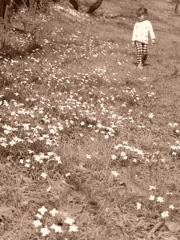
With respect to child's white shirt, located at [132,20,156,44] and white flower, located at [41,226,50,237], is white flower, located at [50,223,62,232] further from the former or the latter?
child's white shirt, located at [132,20,156,44]

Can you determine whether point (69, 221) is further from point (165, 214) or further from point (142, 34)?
point (142, 34)

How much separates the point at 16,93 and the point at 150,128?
145 inches

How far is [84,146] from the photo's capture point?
Answer: 273 inches

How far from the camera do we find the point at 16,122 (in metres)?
6.77

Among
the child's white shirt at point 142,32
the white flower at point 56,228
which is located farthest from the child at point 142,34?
the white flower at point 56,228

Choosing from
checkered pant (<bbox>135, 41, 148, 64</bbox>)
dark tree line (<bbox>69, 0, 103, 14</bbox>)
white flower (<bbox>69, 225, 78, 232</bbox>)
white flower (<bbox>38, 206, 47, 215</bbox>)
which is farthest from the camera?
dark tree line (<bbox>69, 0, 103, 14</bbox>)

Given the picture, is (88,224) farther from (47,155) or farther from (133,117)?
(133,117)

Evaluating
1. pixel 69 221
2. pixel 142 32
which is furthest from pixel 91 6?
pixel 69 221

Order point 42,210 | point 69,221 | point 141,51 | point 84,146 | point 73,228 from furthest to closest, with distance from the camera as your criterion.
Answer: point 141,51, point 84,146, point 42,210, point 69,221, point 73,228

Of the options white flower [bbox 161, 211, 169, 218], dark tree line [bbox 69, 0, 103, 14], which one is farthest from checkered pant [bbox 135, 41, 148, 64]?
dark tree line [bbox 69, 0, 103, 14]

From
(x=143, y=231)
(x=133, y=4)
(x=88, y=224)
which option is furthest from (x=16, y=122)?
(x=133, y=4)

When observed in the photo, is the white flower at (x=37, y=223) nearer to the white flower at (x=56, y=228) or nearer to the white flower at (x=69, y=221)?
the white flower at (x=56, y=228)

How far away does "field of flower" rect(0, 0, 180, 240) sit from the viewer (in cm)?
473

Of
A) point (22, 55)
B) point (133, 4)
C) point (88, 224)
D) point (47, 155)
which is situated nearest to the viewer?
point (88, 224)
